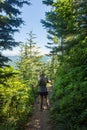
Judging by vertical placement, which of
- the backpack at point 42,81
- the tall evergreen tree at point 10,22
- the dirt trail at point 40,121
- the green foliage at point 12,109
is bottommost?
the dirt trail at point 40,121

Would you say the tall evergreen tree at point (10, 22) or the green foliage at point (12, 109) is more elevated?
the tall evergreen tree at point (10, 22)

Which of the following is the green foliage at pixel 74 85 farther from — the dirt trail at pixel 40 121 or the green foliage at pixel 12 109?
the green foliage at pixel 12 109

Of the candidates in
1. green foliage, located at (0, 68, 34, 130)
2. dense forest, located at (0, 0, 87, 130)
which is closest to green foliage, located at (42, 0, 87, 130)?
dense forest, located at (0, 0, 87, 130)

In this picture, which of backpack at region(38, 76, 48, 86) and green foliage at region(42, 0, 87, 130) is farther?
backpack at region(38, 76, 48, 86)

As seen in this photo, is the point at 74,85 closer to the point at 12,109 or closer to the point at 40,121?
the point at 40,121

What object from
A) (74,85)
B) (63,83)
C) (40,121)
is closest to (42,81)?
(63,83)

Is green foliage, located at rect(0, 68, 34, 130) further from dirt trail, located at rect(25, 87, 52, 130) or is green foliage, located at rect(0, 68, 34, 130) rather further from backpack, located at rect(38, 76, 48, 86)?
backpack, located at rect(38, 76, 48, 86)

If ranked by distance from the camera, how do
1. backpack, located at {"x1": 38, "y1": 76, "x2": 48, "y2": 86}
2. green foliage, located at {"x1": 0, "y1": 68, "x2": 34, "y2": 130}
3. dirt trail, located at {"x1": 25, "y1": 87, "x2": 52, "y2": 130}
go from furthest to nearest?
backpack, located at {"x1": 38, "y1": 76, "x2": 48, "y2": 86} < green foliage, located at {"x1": 0, "y1": 68, "x2": 34, "y2": 130} < dirt trail, located at {"x1": 25, "y1": 87, "x2": 52, "y2": 130}

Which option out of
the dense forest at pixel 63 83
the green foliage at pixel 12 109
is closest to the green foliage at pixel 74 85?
the dense forest at pixel 63 83

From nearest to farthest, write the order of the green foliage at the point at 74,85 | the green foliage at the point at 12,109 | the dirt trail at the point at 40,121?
the green foliage at the point at 74,85 → the dirt trail at the point at 40,121 → the green foliage at the point at 12,109

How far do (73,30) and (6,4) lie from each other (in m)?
5.70

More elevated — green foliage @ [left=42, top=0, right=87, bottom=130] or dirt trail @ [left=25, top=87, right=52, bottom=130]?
green foliage @ [left=42, top=0, right=87, bottom=130]

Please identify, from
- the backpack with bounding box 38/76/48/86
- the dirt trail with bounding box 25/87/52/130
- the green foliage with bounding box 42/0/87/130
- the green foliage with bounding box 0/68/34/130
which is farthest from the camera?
the backpack with bounding box 38/76/48/86

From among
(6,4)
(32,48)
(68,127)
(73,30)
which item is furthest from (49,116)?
(32,48)
